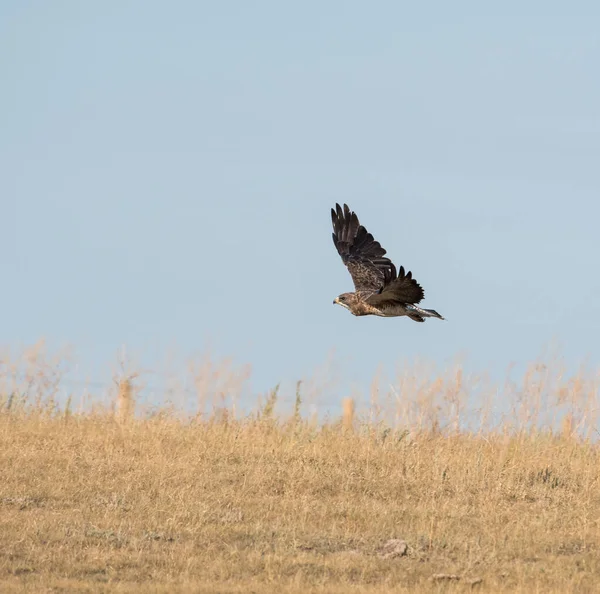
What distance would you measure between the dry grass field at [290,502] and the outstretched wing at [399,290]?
1.75m

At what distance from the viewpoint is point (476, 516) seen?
10320mm

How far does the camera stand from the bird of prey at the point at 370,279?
1316 centimetres

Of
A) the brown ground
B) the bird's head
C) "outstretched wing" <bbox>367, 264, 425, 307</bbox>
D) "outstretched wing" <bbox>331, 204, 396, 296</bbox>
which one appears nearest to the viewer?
the brown ground

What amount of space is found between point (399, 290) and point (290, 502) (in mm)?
3605

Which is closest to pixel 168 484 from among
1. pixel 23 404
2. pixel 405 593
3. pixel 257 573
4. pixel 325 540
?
pixel 325 540

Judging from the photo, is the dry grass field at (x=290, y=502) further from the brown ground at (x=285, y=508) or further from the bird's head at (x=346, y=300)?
the bird's head at (x=346, y=300)

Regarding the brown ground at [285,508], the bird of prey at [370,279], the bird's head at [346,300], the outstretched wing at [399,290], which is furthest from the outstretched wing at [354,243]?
the brown ground at [285,508]

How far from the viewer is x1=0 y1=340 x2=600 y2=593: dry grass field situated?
7.95 metres

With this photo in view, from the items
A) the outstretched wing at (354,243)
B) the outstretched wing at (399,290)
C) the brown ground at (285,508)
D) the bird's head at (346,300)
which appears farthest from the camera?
the outstretched wing at (354,243)

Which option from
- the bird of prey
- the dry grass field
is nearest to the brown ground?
the dry grass field

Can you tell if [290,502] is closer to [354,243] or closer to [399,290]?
[399,290]

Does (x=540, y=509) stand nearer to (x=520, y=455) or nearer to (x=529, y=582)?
(x=520, y=455)

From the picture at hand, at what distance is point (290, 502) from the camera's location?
10602 millimetres

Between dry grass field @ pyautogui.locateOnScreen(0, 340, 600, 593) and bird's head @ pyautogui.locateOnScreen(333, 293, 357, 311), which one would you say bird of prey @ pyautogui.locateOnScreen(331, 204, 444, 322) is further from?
dry grass field @ pyautogui.locateOnScreen(0, 340, 600, 593)
